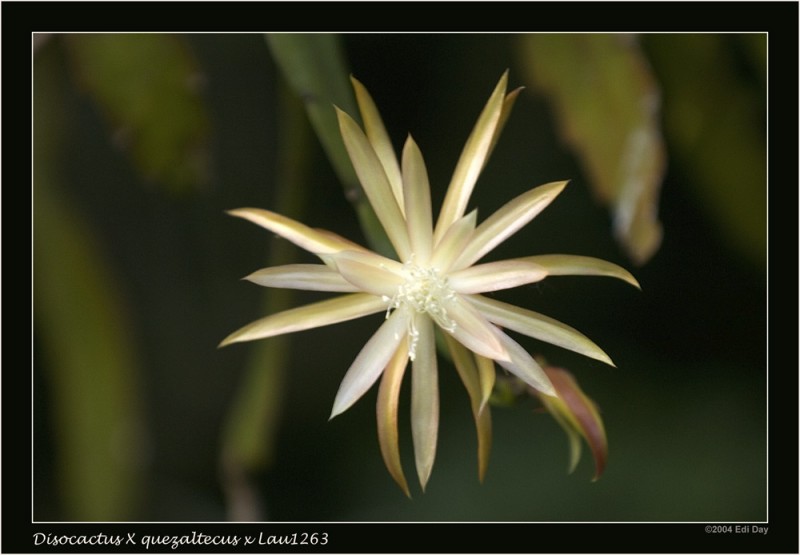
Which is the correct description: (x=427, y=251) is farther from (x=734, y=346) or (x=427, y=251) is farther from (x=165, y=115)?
(x=734, y=346)

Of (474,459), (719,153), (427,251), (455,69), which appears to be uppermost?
(455,69)

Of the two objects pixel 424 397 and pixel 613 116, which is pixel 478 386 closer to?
pixel 424 397

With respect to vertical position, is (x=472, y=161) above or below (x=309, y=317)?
above

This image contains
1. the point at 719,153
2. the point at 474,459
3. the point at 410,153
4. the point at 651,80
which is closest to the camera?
the point at 410,153

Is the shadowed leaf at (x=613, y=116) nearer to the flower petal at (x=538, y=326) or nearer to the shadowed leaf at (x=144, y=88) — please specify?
the flower petal at (x=538, y=326)

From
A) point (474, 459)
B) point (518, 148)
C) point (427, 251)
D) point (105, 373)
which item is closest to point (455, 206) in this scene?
point (427, 251)

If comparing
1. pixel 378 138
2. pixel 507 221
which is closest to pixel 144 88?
pixel 378 138

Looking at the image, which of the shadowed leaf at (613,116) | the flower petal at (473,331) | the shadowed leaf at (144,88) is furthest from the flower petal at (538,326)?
the shadowed leaf at (144,88)
